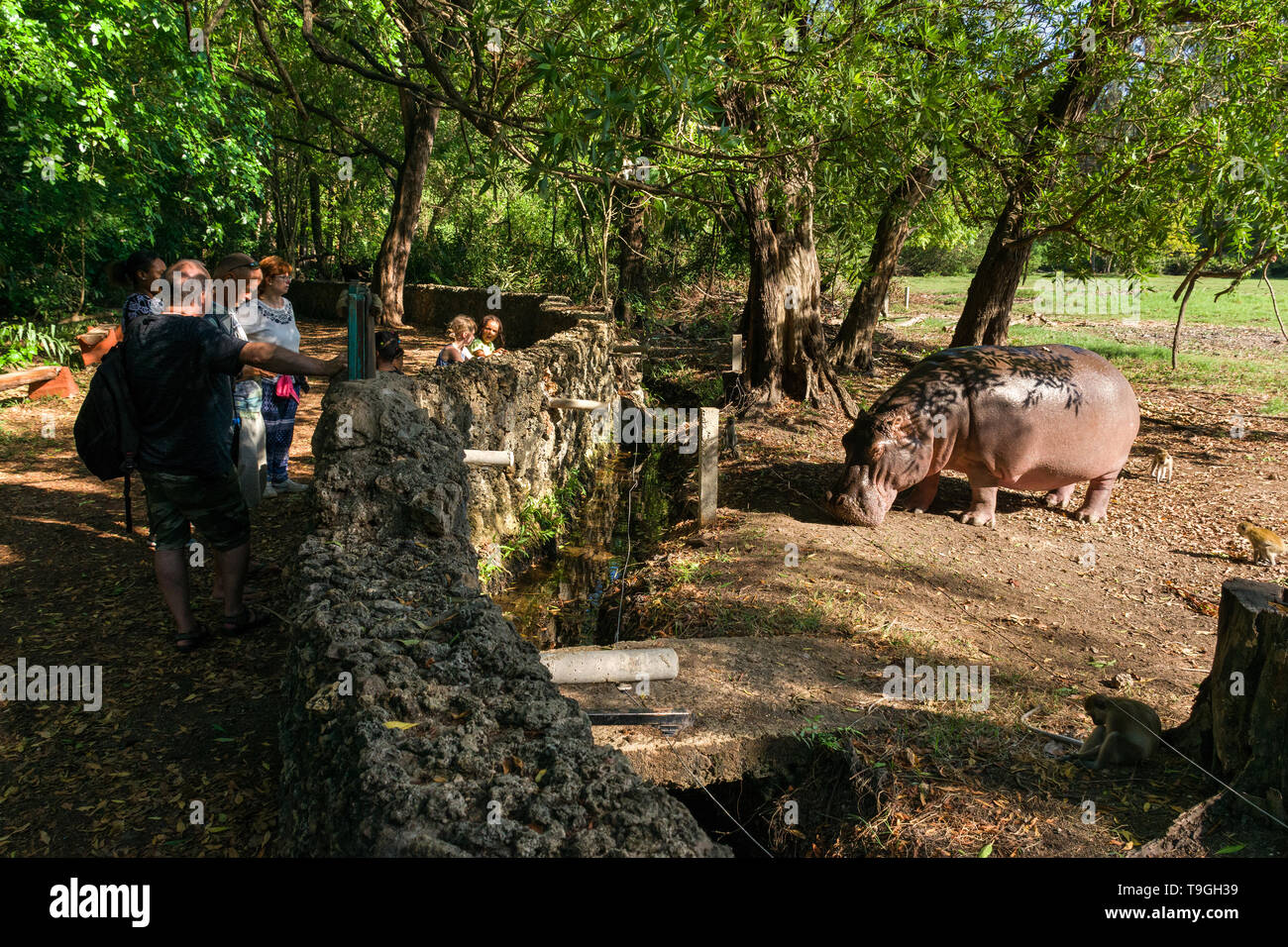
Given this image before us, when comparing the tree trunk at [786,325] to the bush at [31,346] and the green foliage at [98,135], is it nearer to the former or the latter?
the green foliage at [98,135]

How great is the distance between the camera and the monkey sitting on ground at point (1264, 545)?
7480 mm

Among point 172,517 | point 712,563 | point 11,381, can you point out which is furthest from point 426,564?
point 11,381

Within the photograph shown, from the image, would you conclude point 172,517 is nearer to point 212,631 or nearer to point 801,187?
point 212,631

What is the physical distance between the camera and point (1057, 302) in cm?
2702

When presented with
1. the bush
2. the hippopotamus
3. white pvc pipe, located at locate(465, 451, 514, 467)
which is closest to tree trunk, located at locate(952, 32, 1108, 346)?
the hippopotamus

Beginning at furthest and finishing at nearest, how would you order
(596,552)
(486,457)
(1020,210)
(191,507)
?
→ (1020,210) → (596,552) → (486,457) → (191,507)

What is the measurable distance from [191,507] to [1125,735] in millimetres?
4918

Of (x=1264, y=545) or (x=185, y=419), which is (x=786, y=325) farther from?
(x=185, y=419)

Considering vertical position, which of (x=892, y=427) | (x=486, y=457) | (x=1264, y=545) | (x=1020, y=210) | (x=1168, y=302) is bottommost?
(x=1264, y=545)

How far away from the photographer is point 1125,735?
14.6 ft

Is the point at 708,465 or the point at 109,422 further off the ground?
the point at 109,422

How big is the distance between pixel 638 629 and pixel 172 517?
11.7ft

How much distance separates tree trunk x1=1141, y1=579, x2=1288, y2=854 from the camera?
3824 millimetres
